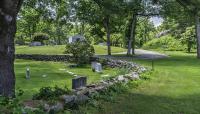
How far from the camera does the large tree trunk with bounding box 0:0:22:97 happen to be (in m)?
13.7

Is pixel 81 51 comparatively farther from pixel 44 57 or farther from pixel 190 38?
pixel 190 38

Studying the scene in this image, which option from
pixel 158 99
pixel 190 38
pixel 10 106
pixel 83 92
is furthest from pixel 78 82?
pixel 190 38

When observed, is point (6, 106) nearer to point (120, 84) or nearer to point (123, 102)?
point (123, 102)

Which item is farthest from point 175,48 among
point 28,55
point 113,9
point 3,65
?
point 3,65

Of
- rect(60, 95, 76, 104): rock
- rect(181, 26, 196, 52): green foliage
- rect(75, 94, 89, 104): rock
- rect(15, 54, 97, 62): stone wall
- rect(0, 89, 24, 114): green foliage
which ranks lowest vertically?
rect(15, 54, 97, 62): stone wall

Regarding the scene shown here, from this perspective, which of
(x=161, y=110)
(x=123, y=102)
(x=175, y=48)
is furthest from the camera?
(x=175, y=48)

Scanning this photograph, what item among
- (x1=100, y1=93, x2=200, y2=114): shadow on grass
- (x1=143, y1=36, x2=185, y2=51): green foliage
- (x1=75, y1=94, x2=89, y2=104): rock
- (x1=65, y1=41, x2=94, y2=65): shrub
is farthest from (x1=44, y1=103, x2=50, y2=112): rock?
(x1=143, y1=36, x2=185, y2=51): green foliage

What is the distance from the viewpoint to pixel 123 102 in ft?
49.7

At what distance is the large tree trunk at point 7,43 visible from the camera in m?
13.7

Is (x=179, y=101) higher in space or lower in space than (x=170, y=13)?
lower

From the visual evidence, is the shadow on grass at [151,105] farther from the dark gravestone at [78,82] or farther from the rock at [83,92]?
the dark gravestone at [78,82]

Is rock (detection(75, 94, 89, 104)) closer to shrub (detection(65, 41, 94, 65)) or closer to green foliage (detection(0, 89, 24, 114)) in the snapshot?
green foliage (detection(0, 89, 24, 114))

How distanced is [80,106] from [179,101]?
442 centimetres

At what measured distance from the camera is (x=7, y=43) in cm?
1405
